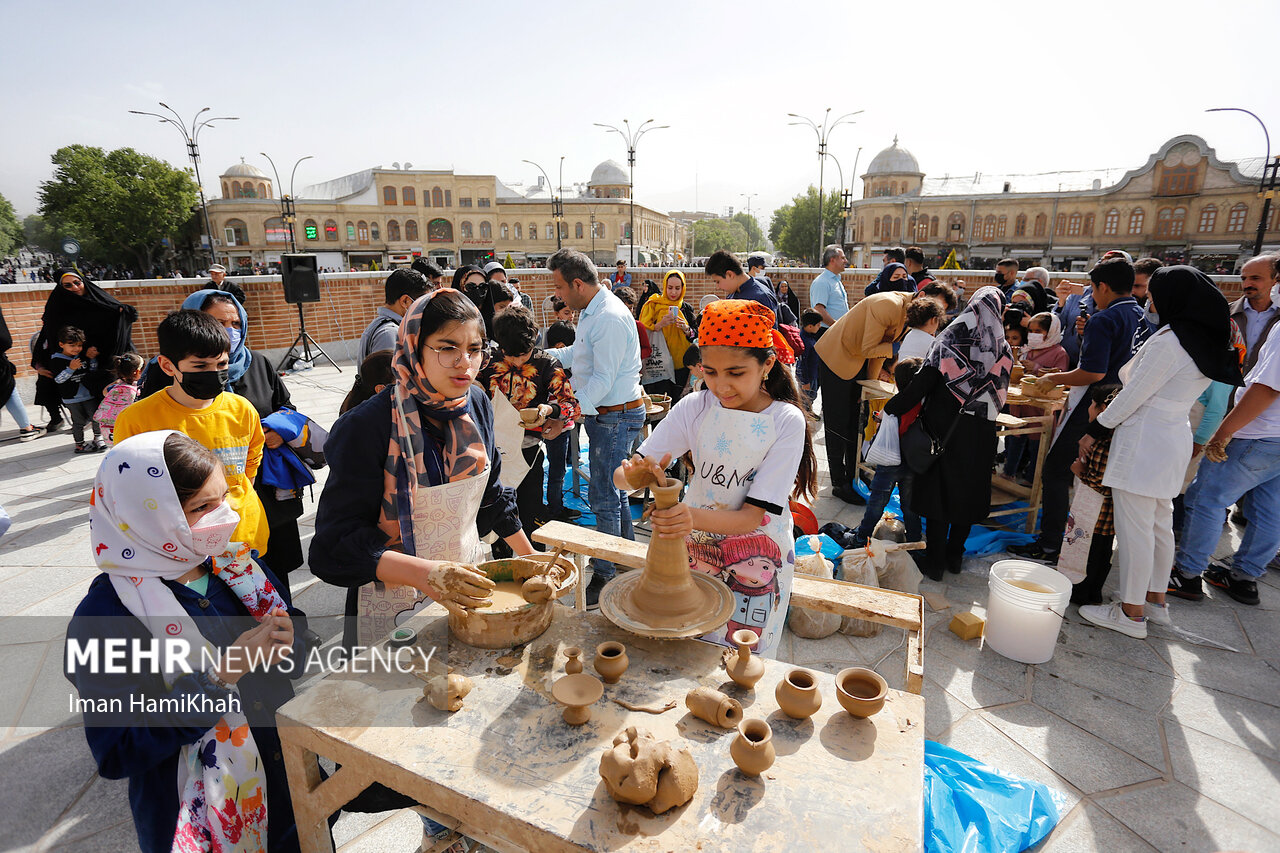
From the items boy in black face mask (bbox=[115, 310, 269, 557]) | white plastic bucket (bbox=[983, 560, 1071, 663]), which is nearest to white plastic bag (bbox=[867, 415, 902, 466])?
white plastic bucket (bbox=[983, 560, 1071, 663])

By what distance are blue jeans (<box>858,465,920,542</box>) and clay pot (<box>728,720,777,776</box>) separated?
350 centimetres

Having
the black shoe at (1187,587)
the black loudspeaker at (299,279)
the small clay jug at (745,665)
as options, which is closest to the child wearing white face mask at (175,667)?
the small clay jug at (745,665)

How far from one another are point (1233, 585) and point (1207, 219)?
49.2 m

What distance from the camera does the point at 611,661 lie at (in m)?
1.69

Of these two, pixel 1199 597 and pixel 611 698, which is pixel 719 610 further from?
pixel 1199 597

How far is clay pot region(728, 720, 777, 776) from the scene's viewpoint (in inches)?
55.0

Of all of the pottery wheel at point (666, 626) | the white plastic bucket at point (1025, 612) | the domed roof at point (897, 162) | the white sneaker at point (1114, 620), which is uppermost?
the domed roof at point (897, 162)

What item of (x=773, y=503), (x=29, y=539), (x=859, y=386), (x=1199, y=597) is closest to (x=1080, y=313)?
(x=859, y=386)

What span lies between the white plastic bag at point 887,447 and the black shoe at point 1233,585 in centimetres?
233

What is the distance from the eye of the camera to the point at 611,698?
168cm

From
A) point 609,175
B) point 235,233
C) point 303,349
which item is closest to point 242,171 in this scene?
point 235,233

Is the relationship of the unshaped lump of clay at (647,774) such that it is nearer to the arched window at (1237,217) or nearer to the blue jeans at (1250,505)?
the blue jeans at (1250,505)

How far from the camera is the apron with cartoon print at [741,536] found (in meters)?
2.21

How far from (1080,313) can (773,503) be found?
5.97m
